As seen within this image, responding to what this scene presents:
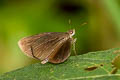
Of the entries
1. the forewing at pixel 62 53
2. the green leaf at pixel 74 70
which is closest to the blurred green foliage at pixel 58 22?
the forewing at pixel 62 53

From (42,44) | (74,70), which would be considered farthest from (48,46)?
(74,70)

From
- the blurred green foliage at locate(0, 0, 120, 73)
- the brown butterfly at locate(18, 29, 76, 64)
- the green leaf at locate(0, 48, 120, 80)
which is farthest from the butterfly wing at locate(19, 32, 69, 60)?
the blurred green foliage at locate(0, 0, 120, 73)

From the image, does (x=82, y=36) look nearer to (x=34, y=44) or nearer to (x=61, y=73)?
(x=34, y=44)

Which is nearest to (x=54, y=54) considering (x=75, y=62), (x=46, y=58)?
(x=46, y=58)

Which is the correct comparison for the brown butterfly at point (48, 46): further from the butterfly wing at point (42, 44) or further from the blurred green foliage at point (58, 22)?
the blurred green foliage at point (58, 22)

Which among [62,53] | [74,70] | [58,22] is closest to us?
[74,70]

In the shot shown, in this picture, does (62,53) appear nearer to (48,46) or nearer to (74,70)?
(48,46)

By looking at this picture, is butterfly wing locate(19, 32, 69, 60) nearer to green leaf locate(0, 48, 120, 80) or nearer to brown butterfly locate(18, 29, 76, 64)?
brown butterfly locate(18, 29, 76, 64)
